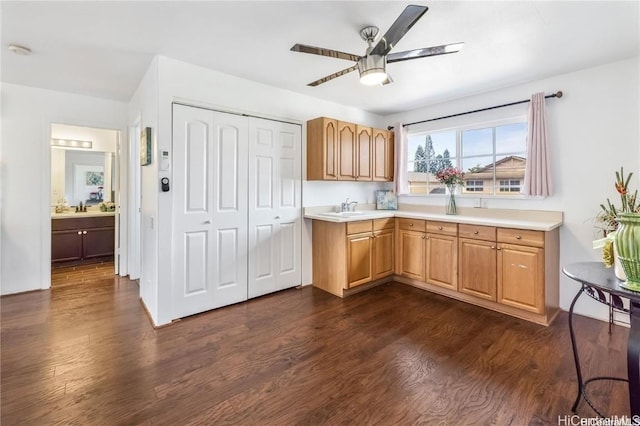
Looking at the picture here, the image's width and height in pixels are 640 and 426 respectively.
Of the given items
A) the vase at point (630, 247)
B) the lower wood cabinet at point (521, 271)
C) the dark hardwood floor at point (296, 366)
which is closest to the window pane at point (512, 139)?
the lower wood cabinet at point (521, 271)

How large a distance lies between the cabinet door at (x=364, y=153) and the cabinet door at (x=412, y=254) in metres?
0.97

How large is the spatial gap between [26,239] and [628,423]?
5.72 meters

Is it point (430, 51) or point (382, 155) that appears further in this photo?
point (382, 155)

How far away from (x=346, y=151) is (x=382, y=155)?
2.58ft

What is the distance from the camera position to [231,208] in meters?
3.28

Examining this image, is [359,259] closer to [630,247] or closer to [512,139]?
[512,139]

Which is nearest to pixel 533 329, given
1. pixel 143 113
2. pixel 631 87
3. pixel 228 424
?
pixel 631 87

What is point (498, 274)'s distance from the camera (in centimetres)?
312

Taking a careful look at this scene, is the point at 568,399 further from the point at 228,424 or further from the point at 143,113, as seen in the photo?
the point at 143,113

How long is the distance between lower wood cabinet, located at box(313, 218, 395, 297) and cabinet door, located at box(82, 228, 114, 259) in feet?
12.6

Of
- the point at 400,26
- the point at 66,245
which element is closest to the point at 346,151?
the point at 400,26

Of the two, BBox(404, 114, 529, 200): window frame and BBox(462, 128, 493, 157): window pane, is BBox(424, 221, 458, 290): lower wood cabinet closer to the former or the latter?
BBox(404, 114, 529, 200): window frame

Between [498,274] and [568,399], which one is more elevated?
[498,274]

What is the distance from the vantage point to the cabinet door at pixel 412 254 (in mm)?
3834
